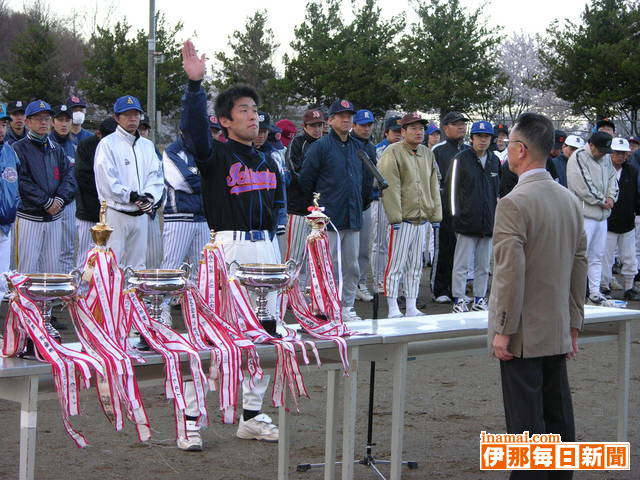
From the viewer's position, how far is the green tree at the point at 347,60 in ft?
141

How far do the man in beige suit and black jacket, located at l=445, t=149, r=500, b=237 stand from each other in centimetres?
587

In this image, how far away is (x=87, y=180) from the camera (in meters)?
9.39

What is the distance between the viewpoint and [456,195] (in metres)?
10.6

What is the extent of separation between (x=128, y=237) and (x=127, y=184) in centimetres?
49

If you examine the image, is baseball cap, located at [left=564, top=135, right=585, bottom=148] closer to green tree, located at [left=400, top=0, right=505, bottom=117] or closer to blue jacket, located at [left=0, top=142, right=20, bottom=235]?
Answer: blue jacket, located at [left=0, top=142, right=20, bottom=235]

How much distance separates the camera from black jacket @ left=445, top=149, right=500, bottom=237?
10383 millimetres

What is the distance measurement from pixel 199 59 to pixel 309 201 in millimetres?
5227

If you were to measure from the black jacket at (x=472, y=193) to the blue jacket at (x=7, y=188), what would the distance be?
476 cm

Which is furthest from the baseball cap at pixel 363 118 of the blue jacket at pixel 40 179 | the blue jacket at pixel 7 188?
the blue jacket at pixel 7 188

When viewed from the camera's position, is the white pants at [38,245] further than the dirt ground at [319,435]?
Yes

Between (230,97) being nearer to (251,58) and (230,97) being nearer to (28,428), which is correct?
(28,428)

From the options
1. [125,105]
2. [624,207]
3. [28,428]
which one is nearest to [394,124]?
[624,207]

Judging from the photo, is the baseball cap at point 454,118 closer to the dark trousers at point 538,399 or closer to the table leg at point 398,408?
the table leg at point 398,408

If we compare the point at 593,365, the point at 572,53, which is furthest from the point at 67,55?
the point at 593,365
